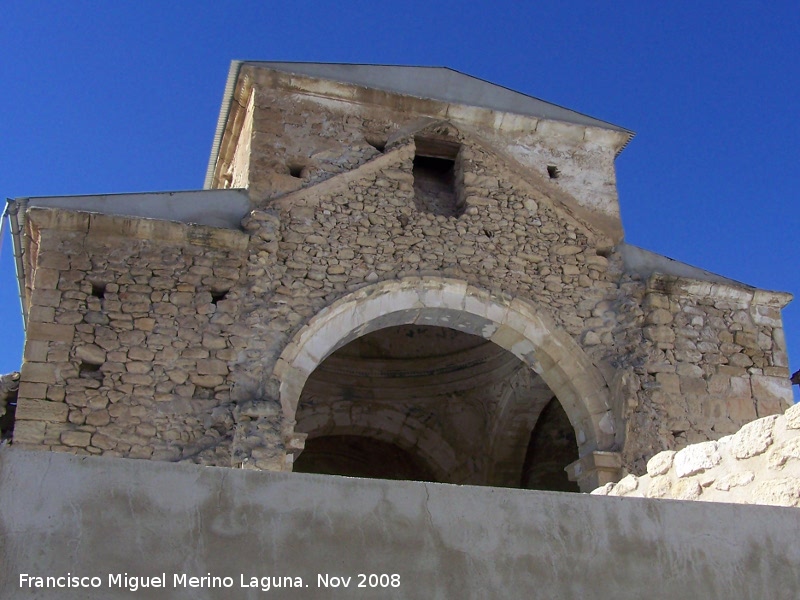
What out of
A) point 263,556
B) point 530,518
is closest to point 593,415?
point 530,518

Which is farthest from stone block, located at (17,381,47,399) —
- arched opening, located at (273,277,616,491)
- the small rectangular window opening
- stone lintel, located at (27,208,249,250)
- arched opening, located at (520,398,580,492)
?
arched opening, located at (520,398,580,492)

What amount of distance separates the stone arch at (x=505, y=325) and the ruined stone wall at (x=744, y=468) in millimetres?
3669

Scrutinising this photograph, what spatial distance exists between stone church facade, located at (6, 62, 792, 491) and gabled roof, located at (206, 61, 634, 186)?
0.02 m

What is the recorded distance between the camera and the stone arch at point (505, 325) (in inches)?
→ 304

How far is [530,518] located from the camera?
3.10 meters

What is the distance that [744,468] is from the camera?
12.5 feet

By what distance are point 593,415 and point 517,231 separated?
1.84 meters

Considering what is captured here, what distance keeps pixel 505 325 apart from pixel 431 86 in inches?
104

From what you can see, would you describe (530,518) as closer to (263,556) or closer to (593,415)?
(263,556)

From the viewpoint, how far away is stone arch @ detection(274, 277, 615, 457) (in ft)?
25.3

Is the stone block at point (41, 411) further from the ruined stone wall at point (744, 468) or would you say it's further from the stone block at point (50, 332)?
the ruined stone wall at point (744, 468)

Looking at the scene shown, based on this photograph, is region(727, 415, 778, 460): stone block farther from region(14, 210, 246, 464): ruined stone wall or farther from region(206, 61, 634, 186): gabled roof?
region(206, 61, 634, 186): gabled roof

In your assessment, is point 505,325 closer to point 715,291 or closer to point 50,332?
point 715,291

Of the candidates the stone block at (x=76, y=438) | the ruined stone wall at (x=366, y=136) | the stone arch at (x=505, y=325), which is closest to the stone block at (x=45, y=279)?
the stone block at (x=76, y=438)
